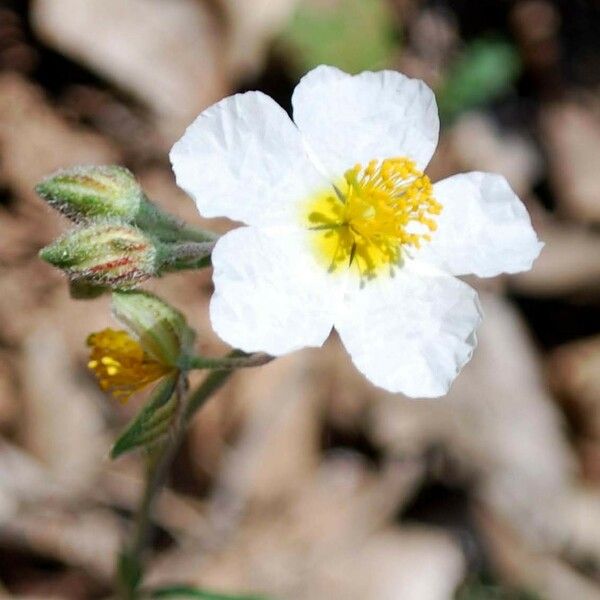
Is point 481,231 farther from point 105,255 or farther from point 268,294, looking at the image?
point 105,255

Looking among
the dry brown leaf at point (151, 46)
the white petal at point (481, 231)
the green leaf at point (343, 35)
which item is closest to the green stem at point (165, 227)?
the white petal at point (481, 231)

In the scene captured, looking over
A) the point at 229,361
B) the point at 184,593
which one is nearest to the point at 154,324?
Result: the point at 229,361

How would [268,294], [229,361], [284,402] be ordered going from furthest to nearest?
[284,402], [229,361], [268,294]

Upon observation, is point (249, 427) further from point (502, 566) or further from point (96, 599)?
point (502, 566)

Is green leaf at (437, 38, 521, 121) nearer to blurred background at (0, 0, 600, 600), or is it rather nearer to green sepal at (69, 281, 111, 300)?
blurred background at (0, 0, 600, 600)

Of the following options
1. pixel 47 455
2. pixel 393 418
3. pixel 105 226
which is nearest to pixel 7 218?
pixel 47 455

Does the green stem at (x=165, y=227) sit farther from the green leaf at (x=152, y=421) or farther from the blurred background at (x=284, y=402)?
the blurred background at (x=284, y=402)

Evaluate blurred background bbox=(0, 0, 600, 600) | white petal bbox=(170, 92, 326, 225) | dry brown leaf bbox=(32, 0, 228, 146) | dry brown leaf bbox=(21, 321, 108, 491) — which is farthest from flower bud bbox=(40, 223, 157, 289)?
dry brown leaf bbox=(32, 0, 228, 146)
